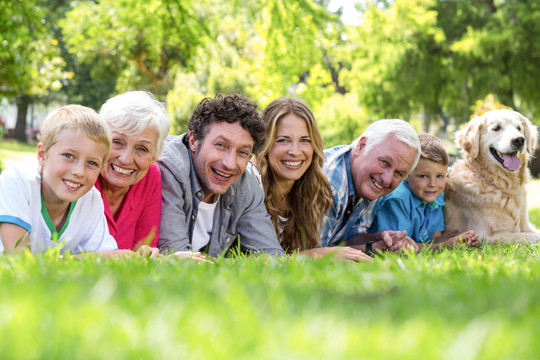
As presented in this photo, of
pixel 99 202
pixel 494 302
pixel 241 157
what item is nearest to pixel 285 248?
pixel 241 157

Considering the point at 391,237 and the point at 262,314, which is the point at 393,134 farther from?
the point at 262,314

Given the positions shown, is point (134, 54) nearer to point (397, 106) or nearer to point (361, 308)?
point (397, 106)

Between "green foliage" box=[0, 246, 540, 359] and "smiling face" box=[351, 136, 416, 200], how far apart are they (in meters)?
2.76

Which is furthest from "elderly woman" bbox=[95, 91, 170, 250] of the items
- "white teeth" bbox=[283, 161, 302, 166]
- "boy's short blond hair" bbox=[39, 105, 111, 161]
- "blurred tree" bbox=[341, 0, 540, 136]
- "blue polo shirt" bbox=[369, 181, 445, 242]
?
"blurred tree" bbox=[341, 0, 540, 136]

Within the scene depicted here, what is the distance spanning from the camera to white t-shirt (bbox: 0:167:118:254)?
11.3 feet

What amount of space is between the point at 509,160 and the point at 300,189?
8.40 feet

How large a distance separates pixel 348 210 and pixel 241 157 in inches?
65.8

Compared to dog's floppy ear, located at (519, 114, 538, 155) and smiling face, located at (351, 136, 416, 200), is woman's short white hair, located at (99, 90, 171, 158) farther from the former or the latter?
dog's floppy ear, located at (519, 114, 538, 155)

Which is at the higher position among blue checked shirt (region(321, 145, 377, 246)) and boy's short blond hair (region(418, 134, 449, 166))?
Answer: boy's short blond hair (region(418, 134, 449, 166))

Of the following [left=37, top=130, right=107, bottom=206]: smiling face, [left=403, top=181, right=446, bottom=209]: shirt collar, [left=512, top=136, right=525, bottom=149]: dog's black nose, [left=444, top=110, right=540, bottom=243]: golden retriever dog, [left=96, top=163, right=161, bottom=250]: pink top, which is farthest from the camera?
[left=444, top=110, right=540, bottom=243]: golden retriever dog

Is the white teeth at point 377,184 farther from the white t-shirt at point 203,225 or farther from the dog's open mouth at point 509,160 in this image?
the dog's open mouth at point 509,160

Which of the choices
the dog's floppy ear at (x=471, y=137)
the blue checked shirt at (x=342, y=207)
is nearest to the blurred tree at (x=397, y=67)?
the dog's floppy ear at (x=471, y=137)

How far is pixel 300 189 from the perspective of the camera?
522 centimetres

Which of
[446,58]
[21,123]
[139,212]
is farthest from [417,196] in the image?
[21,123]
